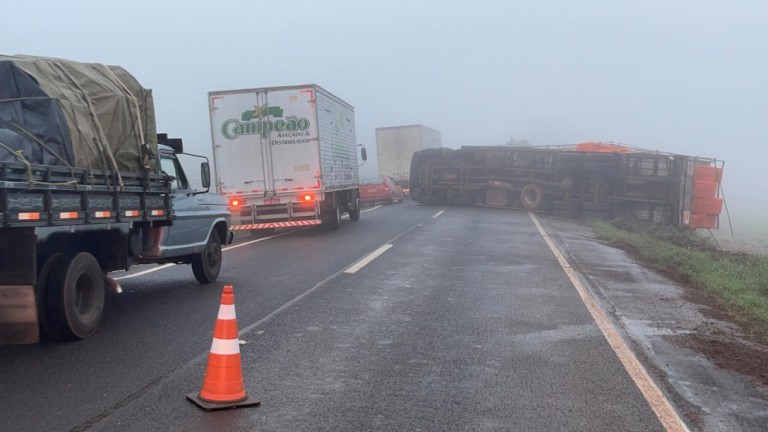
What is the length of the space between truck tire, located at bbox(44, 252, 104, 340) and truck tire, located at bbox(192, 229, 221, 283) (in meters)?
3.11

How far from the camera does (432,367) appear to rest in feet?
20.2

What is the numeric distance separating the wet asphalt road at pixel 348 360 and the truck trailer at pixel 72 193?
498mm

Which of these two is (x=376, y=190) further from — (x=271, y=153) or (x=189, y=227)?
(x=189, y=227)

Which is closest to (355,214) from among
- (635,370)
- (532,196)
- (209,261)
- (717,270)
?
(532,196)

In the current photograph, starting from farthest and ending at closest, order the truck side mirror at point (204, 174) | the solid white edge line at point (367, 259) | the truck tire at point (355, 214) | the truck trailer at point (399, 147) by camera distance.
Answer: the truck trailer at point (399, 147), the truck tire at point (355, 214), the solid white edge line at point (367, 259), the truck side mirror at point (204, 174)

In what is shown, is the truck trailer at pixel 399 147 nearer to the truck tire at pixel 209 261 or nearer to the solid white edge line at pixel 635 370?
the truck tire at pixel 209 261

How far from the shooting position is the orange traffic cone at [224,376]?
5051 millimetres

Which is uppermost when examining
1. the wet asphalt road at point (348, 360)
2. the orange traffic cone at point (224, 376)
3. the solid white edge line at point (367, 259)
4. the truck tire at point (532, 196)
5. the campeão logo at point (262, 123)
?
the campeão logo at point (262, 123)

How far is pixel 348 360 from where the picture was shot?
634cm

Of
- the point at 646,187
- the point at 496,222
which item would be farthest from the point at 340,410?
the point at 646,187

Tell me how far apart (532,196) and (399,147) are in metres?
12.6

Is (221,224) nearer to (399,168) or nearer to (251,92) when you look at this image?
(251,92)

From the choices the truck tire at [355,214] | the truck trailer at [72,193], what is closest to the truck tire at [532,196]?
the truck tire at [355,214]

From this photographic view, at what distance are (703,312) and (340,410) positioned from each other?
5999 mm
